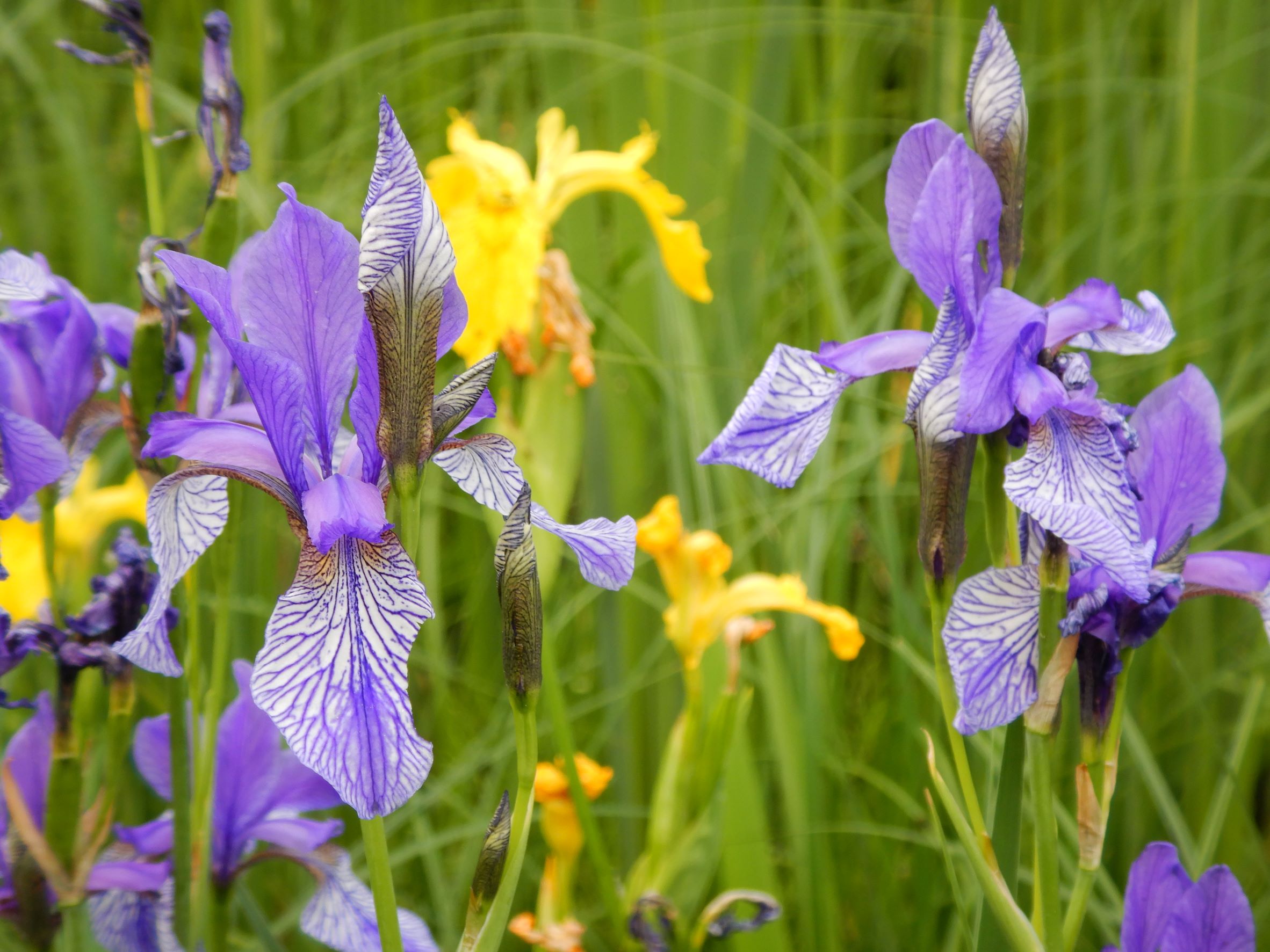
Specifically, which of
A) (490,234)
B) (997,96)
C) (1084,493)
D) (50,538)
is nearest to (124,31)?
(50,538)

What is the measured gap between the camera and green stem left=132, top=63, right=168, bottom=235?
665 mm

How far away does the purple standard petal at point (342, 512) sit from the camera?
45cm

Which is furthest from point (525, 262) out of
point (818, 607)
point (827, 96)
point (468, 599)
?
point (827, 96)

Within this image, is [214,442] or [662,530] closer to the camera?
[214,442]

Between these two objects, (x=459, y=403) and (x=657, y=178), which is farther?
(x=657, y=178)

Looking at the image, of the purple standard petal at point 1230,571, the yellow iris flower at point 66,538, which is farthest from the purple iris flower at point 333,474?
the yellow iris flower at point 66,538

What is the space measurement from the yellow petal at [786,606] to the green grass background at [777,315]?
48 millimetres

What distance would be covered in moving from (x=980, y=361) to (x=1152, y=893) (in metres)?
0.36

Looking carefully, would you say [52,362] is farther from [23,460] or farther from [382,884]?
[382,884]

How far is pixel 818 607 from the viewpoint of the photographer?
0.89 meters

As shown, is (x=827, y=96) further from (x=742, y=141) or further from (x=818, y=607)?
(x=818, y=607)

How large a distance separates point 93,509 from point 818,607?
62 centimetres

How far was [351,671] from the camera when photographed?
0.44 m

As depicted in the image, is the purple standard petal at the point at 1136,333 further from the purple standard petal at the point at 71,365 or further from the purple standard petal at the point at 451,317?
the purple standard petal at the point at 71,365
